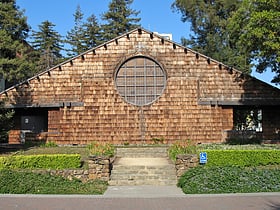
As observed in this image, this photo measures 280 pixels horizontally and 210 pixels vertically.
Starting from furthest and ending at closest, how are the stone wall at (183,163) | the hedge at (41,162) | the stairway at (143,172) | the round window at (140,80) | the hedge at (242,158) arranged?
1. the round window at (140,80)
2. the hedge at (242,158)
3. the hedge at (41,162)
4. the stone wall at (183,163)
5. the stairway at (143,172)

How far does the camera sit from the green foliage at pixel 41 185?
1236cm

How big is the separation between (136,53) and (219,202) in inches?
687

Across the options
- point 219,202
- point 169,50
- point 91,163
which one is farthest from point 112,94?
point 219,202

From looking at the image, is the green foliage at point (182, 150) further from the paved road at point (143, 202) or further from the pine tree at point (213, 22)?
the pine tree at point (213, 22)

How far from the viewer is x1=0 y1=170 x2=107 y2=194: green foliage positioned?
1236 cm

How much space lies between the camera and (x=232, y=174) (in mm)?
13102

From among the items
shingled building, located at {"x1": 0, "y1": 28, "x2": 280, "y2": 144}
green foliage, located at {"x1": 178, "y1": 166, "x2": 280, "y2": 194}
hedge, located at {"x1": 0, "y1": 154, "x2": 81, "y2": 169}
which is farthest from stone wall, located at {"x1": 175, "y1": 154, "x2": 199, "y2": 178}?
shingled building, located at {"x1": 0, "y1": 28, "x2": 280, "y2": 144}

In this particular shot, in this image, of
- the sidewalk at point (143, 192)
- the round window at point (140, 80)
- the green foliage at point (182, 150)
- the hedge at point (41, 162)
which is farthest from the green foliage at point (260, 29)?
the hedge at point (41, 162)

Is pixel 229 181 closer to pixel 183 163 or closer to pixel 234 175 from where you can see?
pixel 234 175

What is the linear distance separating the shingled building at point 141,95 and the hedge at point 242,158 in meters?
10.0

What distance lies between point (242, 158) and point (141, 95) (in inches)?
464

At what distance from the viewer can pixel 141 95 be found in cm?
2650

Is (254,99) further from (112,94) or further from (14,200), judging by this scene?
(14,200)

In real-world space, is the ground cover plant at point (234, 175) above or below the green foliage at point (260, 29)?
below
